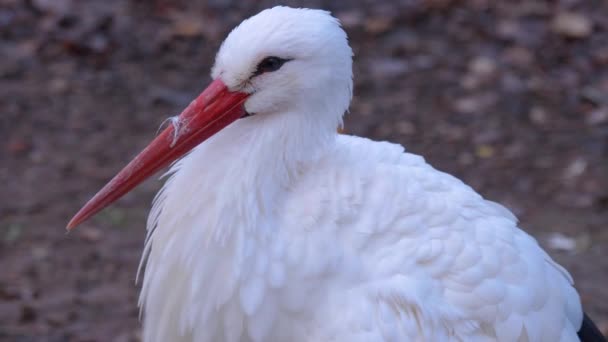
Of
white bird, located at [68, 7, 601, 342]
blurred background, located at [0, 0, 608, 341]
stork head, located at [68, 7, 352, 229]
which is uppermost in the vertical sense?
stork head, located at [68, 7, 352, 229]

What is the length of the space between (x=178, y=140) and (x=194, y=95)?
304 centimetres

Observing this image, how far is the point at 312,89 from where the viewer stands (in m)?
2.56

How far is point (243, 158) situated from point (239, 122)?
131 mm

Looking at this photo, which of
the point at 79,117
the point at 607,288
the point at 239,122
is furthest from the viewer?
the point at 79,117

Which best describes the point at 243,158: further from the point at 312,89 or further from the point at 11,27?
the point at 11,27

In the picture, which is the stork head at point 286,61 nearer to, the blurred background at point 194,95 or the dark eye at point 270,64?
the dark eye at point 270,64

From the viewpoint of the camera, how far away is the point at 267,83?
8.34ft

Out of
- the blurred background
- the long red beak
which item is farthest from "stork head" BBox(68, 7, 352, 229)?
the blurred background

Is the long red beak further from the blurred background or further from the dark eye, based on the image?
the blurred background

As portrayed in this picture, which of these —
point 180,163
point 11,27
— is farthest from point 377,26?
point 180,163

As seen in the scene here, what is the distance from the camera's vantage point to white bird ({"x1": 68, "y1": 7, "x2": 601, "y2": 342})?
248cm

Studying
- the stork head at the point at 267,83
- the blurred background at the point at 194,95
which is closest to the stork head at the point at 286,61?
the stork head at the point at 267,83

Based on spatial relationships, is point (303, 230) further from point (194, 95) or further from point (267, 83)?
point (194, 95)

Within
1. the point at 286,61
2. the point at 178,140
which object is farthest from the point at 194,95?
the point at 286,61
